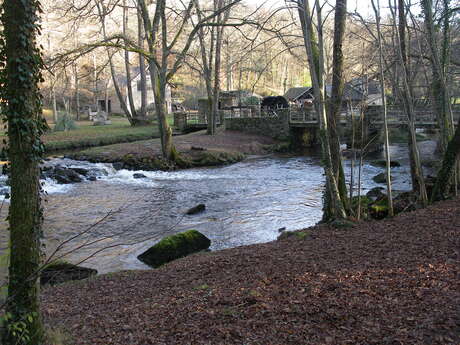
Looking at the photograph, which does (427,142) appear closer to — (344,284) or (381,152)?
(381,152)

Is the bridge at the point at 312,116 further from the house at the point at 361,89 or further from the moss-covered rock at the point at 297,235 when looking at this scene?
the moss-covered rock at the point at 297,235

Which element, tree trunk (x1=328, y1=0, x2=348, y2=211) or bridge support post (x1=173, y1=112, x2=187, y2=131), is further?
bridge support post (x1=173, y1=112, x2=187, y2=131)

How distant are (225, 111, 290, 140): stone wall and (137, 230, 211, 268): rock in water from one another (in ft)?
77.1

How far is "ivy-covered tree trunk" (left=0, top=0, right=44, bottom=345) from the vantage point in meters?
4.48

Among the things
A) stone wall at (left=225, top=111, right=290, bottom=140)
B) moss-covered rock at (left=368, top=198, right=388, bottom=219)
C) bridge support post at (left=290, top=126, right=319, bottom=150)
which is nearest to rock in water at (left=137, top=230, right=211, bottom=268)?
moss-covered rock at (left=368, top=198, right=388, bottom=219)

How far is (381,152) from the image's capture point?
31203mm

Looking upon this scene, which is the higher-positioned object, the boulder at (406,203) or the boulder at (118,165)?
the boulder at (118,165)

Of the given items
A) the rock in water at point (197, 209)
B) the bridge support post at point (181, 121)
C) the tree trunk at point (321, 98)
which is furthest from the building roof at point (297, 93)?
the tree trunk at point (321, 98)

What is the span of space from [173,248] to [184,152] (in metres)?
15.9

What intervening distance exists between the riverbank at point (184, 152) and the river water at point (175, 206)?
1.04 m

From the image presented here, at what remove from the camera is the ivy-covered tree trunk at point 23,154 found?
177 inches

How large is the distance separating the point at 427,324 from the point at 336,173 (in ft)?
19.7

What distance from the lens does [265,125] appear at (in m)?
34.2

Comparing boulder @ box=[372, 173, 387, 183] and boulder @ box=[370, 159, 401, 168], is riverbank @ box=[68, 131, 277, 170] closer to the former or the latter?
boulder @ box=[370, 159, 401, 168]
